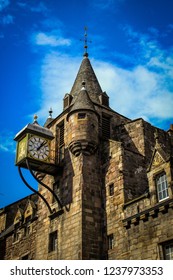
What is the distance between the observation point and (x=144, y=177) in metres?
21.9

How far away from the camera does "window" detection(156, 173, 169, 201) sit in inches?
704

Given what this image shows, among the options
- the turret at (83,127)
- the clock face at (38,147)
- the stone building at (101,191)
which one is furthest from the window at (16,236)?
the turret at (83,127)

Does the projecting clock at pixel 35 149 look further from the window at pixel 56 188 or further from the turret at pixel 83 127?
the turret at pixel 83 127

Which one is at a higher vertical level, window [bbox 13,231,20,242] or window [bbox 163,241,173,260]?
window [bbox 13,231,20,242]

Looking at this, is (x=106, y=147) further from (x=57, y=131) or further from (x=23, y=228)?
(x=23, y=228)

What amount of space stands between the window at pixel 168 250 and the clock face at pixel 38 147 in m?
8.88

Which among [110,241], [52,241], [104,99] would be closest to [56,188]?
[52,241]

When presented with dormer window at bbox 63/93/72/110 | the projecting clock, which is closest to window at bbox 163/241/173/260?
the projecting clock

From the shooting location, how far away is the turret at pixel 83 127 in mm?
22484

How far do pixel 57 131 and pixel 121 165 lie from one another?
6.55 meters

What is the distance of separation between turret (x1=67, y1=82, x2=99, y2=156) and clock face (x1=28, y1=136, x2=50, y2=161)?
1404 millimetres

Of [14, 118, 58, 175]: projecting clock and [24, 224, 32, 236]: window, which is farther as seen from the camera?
[24, 224, 32, 236]: window

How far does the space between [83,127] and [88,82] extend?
6074 millimetres

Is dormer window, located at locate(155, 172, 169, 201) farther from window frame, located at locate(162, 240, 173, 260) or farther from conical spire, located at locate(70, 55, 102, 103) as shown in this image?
conical spire, located at locate(70, 55, 102, 103)
